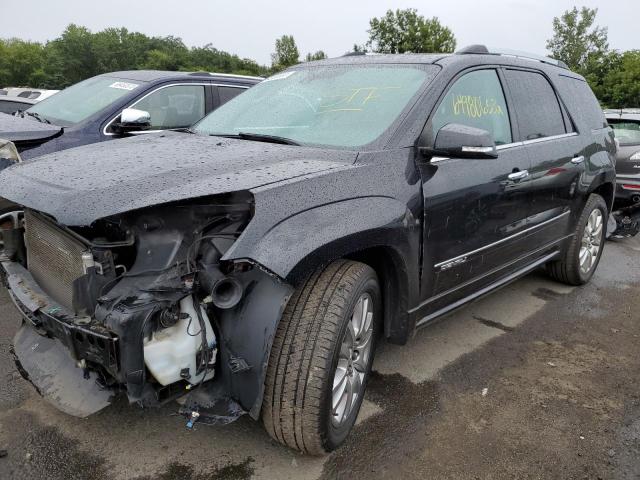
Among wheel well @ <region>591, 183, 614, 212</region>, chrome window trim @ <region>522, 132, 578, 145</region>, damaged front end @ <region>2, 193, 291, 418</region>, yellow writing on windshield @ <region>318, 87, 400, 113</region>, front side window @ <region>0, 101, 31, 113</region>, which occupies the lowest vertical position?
wheel well @ <region>591, 183, 614, 212</region>

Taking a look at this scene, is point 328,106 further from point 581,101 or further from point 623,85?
point 623,85

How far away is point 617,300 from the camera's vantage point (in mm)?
4629

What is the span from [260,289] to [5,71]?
44.6 metres

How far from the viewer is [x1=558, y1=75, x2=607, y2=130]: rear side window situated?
13.9 feet

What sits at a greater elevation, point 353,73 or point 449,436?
point 353,73

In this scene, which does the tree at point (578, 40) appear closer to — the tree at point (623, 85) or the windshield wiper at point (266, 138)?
the tree at point (623, 85)

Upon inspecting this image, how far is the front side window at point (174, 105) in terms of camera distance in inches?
212

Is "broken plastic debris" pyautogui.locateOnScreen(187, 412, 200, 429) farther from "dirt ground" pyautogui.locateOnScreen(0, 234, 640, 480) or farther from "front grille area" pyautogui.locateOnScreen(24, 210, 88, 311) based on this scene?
"front grille area" pyautogui.locateOnScreen(24, 210, 88, 311)

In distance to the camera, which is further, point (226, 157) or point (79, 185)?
point (226, 157)

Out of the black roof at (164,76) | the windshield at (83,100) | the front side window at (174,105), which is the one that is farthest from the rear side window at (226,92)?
the windshield at (83,100)

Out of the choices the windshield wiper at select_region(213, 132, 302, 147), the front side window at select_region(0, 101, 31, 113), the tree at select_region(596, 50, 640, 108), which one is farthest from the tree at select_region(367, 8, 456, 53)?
the windshield wiper at select_region(213, 132, 302, 147)

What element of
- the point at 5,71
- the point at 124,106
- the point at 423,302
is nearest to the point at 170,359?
the point at 423,302

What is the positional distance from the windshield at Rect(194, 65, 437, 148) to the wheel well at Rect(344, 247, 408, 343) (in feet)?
1.84

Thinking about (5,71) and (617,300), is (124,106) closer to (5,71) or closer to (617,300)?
(617,300)
